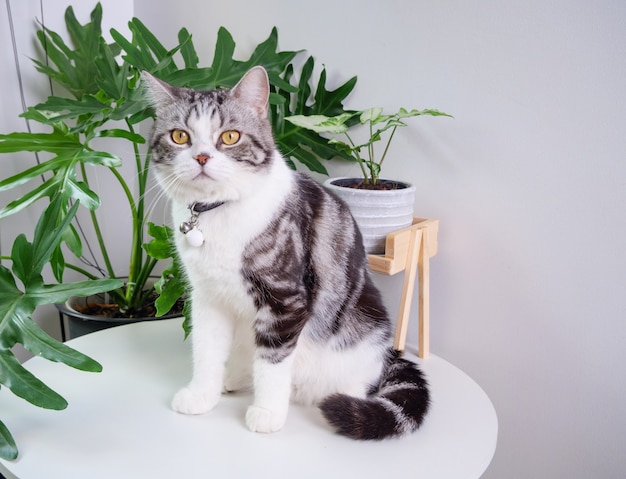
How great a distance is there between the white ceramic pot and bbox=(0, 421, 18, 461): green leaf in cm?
79

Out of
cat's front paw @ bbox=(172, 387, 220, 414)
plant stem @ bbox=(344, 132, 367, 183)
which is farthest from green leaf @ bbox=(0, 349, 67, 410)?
plant stem @ bbox=(344, 132, 367, 183)

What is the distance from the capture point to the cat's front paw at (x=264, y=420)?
87 centimetres

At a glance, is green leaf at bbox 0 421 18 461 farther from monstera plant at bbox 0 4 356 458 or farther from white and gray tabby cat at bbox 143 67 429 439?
white and gray tabby cat at bbox 143 67 429 439

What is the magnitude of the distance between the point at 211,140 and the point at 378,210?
1.52 ft

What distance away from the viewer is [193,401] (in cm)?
92

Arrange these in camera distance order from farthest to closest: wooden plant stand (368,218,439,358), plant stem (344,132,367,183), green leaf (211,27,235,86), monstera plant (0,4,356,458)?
green leaf (211,27,235,86) → plant stem (344,132,367,183) → wooden plant stand (368,218,439,358) → monstera plant (0,4,356,458)

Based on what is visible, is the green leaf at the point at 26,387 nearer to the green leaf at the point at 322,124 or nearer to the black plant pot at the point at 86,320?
the black plant pot at the point at 86,320

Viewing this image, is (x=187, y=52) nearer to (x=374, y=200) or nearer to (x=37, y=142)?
(x=37, y=142)

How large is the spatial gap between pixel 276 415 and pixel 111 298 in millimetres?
1041

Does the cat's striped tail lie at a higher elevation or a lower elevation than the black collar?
lower

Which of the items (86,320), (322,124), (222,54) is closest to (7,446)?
(86,320)

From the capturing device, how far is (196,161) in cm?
82

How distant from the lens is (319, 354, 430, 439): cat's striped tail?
0.85m

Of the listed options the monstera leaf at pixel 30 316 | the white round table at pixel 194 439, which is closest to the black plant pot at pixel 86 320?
the white round table at pixel 194 439
